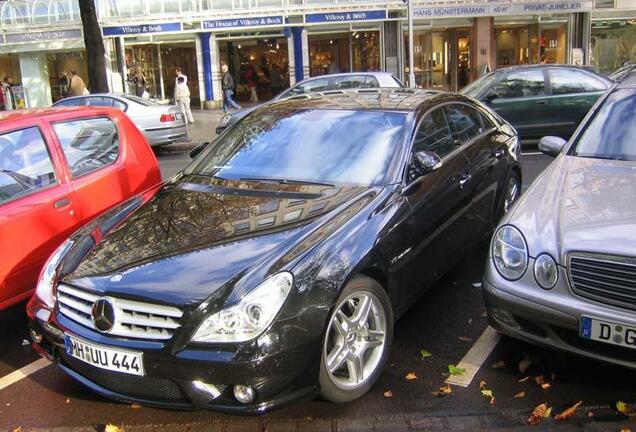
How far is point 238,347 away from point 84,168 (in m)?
2.94

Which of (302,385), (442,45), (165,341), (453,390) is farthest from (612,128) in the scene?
(442,45)

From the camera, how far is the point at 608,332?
10.0ft

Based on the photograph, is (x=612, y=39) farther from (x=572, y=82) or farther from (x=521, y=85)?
(x=521, y=85)

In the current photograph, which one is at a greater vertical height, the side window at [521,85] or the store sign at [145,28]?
the store sign at [145,28]

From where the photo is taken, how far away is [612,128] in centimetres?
450

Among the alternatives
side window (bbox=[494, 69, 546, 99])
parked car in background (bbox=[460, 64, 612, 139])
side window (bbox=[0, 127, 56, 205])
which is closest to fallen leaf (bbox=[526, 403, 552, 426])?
side window (bbox=[0, 127, 56, 205])

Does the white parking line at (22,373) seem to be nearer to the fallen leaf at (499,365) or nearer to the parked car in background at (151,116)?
the fallen leaf at (499,365)

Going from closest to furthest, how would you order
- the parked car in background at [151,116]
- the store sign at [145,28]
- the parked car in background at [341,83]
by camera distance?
1. the parked car in background at [341,83]
2. the parked car in background at [151,116]
3. the store sign at [145,28]

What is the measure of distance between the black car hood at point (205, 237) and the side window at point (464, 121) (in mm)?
1471

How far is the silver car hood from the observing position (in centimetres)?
318

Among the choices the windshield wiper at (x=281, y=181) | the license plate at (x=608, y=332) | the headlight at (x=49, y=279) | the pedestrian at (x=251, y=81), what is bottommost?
the pedestrian at (x=251, y=81)

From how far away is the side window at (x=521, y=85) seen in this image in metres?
11.3

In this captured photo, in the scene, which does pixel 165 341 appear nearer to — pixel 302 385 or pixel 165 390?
pixel 165 390

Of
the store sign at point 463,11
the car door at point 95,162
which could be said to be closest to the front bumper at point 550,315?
the car door at point 95,162
